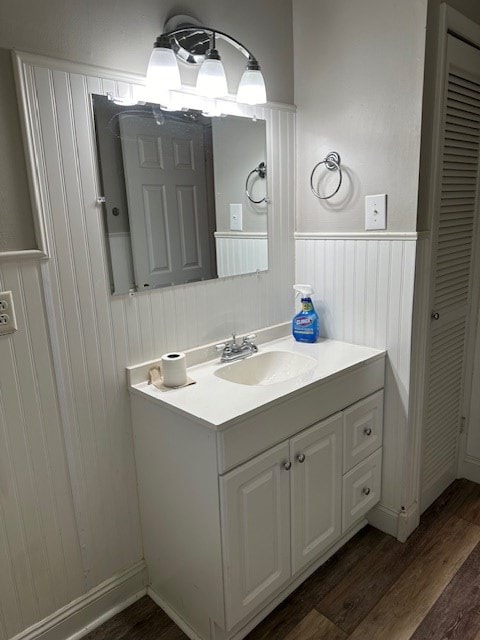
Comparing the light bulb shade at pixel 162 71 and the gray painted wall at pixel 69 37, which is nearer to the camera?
the gray painted wall at pixel 69 37

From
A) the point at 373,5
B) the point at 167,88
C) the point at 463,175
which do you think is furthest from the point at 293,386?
the point at 373,5

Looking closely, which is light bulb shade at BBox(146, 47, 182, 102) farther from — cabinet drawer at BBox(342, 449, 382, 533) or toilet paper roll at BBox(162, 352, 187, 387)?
cabinet drawer at BBox(342, 449, 382, 533)

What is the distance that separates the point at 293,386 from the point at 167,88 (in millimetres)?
1004

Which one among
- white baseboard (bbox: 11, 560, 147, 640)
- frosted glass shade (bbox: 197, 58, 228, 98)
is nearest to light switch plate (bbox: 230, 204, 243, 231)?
frosted glass shade (bbox: 197, 58, 228, 98)

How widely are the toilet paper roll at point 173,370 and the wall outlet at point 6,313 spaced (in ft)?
1.51

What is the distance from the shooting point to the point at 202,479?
4.38 feet

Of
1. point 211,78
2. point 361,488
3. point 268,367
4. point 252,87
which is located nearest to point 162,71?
point 211,78

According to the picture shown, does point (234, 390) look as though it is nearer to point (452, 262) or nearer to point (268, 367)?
point (268, 367)

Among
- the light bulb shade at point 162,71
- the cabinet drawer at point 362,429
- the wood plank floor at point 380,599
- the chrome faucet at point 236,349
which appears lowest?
the wood plank floor at point 380,599

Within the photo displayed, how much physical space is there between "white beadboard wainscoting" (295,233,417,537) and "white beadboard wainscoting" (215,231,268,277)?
21 cm

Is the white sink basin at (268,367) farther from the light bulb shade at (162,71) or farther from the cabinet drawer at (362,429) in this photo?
the light bulb shade at (162,71)

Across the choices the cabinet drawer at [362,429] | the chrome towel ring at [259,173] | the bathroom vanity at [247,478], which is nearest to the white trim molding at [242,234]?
the chrome towel ring at [259,173]

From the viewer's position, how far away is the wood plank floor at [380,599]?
1532 mm

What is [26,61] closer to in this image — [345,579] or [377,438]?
[377,438]
